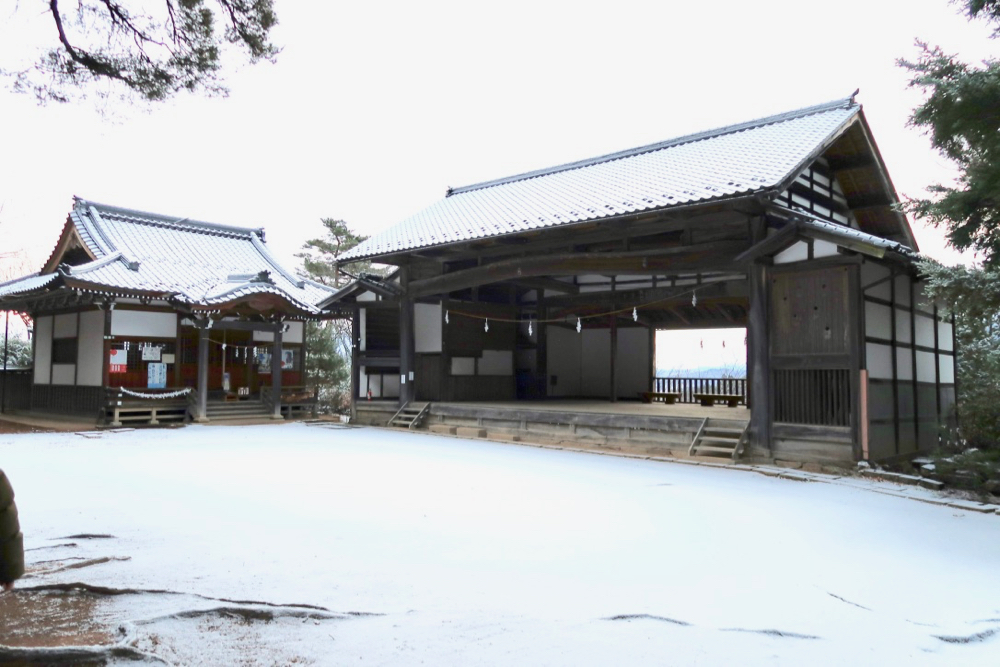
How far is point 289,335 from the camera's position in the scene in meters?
19.7

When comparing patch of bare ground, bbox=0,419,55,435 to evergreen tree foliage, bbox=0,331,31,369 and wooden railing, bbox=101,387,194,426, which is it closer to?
wooden railing, bbox=101,387,194,426

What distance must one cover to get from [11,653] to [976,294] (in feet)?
29.3

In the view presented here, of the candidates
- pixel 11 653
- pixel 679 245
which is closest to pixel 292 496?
pixel 11 653

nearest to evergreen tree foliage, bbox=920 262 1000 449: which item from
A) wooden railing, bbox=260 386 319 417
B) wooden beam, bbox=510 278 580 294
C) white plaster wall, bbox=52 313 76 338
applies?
wooden beam, bbox=510 278 580 294

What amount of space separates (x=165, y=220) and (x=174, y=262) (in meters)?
2.55

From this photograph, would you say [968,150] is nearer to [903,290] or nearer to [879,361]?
[879,361]

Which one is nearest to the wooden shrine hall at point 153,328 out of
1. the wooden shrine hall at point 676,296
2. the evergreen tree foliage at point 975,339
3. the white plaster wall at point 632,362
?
the wooden shrine hall at point 676,296

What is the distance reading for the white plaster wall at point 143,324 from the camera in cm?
1620

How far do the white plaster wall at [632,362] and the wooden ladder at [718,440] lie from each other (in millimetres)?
7701

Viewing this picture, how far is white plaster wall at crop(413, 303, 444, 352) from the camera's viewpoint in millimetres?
15281

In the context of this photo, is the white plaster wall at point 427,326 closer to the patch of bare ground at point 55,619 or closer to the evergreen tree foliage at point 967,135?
the evergreen tree foliage at point 967,135

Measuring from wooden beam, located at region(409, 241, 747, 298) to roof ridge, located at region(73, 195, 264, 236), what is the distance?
10.8m

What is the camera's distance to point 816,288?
9.45 metres

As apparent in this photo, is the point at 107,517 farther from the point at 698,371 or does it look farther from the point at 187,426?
the point at 698,371
